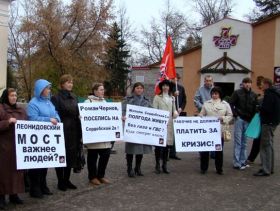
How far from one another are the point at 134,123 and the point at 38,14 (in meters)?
32.7

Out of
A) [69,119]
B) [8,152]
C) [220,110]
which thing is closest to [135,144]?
[69,119]

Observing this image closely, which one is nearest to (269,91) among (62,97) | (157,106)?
(157,106)

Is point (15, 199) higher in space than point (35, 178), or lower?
lower

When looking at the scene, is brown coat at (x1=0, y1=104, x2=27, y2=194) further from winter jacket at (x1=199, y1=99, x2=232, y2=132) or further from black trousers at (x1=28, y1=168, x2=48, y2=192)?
winter jacket at (x1=199, y1=99, x2=232, y2=132)

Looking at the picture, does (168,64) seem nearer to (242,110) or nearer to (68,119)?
(242,110)

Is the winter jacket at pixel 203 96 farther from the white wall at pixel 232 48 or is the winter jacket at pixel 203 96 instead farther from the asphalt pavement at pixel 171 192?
the white wall at pixel 232 48

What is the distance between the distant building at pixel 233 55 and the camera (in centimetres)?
3309

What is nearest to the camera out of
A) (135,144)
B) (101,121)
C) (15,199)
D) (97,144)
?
(15,199)

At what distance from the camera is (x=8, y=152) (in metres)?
6.96

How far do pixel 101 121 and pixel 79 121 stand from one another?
0.49m

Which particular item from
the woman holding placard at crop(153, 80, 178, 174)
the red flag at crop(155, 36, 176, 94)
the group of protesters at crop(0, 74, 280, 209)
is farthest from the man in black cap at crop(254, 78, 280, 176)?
the red flag at crop(155, 36, 176, 94)

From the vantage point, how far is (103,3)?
4388 centimetres

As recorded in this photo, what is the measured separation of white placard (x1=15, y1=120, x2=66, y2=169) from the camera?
705cm

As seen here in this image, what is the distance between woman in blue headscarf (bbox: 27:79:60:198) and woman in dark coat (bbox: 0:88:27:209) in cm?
40
